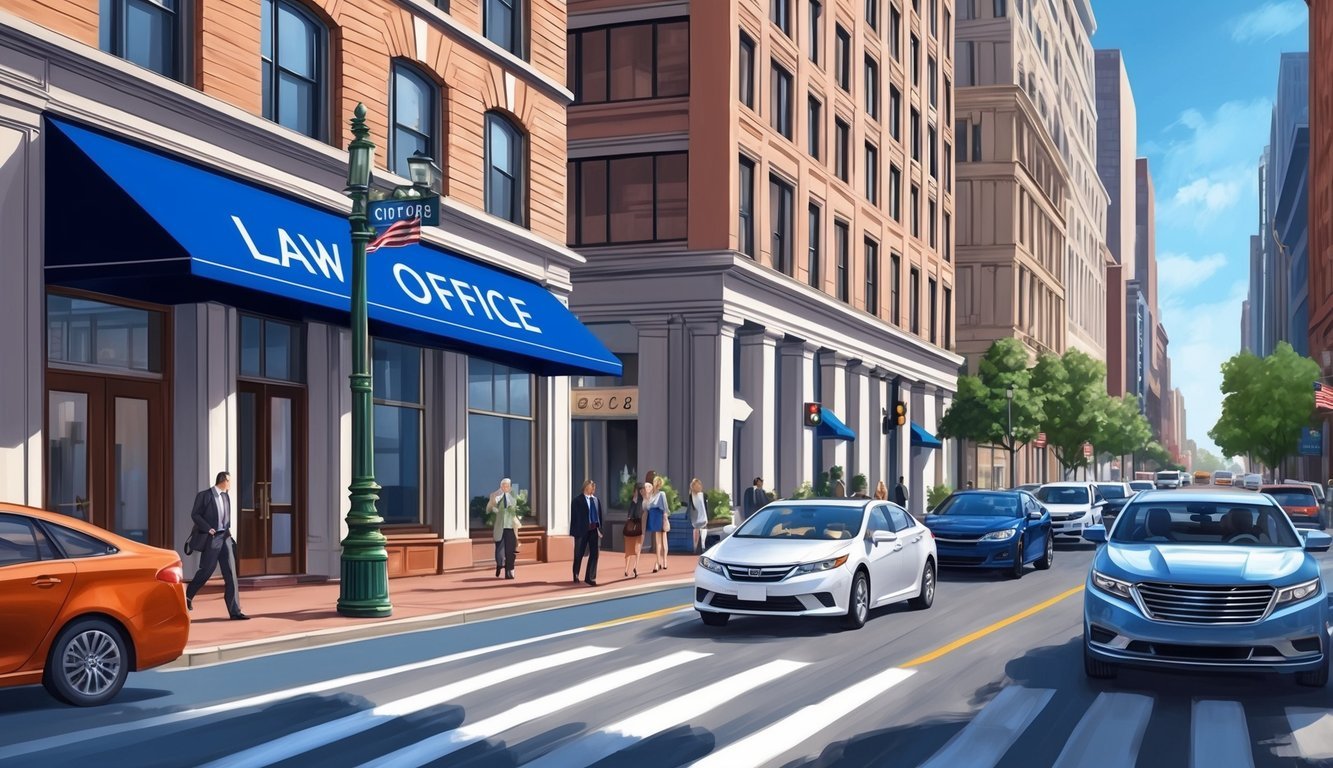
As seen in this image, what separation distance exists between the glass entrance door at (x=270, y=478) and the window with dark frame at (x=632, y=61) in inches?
678

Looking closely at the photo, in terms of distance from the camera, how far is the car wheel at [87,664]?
10.4 metres

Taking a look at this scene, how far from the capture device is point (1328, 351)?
98000 mm

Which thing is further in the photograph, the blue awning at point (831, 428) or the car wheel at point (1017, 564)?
the blue awning at point (831, 428)

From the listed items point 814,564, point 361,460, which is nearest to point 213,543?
point 361,460

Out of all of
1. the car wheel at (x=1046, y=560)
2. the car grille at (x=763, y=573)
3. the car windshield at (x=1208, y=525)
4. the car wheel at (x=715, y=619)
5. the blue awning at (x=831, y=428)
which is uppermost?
the blue awning at (x=831, y=428)

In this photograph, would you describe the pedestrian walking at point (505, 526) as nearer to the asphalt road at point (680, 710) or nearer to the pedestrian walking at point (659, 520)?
the pedestrian walking at point (659, 520)

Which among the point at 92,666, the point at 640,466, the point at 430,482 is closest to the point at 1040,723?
the point at 92,666

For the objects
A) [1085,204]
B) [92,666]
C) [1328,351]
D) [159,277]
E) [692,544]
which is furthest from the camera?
[1085,204]

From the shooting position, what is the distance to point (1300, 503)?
4072cm

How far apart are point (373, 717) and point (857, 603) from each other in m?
7.43

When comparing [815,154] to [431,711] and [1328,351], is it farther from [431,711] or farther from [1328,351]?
[1328,351]

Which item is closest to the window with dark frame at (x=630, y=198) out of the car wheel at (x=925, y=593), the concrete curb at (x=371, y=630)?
the concrete curb at (x=371, y=630)

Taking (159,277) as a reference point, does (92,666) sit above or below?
below

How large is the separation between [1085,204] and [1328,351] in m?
26.0
